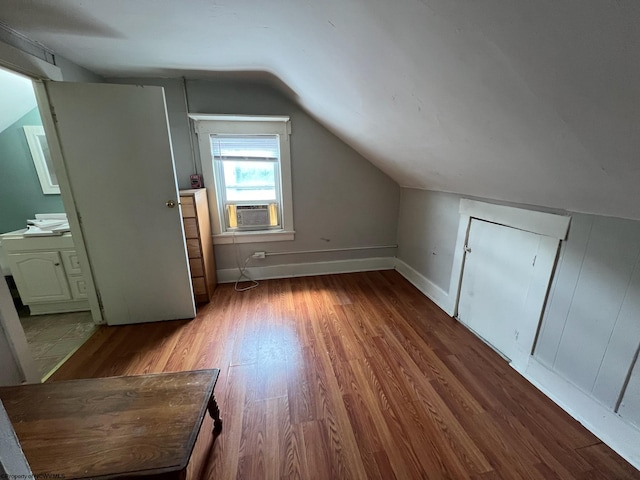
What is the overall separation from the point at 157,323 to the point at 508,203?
291cm

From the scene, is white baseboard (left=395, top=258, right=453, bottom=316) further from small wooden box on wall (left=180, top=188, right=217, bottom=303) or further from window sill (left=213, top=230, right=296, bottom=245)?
small wooden box on wall (left=180, top=188, right=217, bottom=303)

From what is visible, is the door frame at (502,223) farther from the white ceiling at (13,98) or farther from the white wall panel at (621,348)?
the white ceiling at (13,98)

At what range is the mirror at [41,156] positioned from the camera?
90.5 inches

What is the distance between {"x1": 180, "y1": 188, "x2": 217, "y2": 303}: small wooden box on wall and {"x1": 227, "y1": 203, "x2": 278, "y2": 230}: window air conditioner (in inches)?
10.9

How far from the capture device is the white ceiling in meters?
1.97

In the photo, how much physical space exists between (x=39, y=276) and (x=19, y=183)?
0.96 meters

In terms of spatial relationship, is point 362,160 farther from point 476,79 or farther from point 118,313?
point 118,313

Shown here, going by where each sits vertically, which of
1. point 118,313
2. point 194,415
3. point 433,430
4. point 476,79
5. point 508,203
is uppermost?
point 476,79

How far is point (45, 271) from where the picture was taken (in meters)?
2.19

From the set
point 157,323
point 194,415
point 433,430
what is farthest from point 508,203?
point 157,323

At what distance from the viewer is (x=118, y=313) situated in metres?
2.11

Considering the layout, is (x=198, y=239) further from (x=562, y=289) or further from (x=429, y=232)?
(x=562, y=289)

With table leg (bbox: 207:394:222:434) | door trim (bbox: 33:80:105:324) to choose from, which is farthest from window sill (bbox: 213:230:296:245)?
table leg (bbox: 207:394:222:434)

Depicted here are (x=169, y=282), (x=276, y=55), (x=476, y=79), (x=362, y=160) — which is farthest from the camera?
(x=362, y=160)
